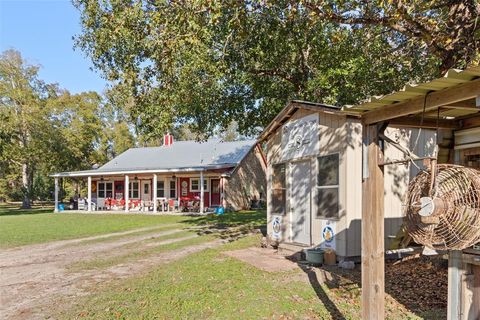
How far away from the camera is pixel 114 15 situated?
8.59 metres

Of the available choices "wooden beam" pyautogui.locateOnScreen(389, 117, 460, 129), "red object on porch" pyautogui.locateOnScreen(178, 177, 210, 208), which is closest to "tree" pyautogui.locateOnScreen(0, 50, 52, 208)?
"red object on porch" pyautogui.locateOnScreen(178, 177, 210, 208)

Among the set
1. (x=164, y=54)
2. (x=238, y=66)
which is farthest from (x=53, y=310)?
(x=238, y=66)

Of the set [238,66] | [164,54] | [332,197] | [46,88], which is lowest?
[332,197]

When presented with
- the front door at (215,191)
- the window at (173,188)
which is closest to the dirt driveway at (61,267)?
the front door at (215,191)

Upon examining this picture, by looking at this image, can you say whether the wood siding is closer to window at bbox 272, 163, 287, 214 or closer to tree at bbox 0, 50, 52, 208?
window at bbox 272, 163, 287, 214

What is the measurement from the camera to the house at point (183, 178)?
26.8 metres

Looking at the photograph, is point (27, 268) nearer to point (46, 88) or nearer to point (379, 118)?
point (379, 118)

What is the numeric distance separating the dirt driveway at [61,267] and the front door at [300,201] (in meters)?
3.00

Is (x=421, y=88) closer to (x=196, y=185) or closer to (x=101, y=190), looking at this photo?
(x=196, y=185)

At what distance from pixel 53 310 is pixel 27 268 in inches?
153

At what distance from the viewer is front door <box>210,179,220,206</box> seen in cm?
2781

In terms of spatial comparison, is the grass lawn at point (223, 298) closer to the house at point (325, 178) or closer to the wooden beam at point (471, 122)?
the house at point (325, 178)

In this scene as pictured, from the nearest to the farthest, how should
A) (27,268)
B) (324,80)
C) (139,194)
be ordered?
(27,268) < (324,80) < (139,194)

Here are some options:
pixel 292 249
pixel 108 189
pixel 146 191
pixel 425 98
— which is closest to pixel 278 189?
pixel 292 249
